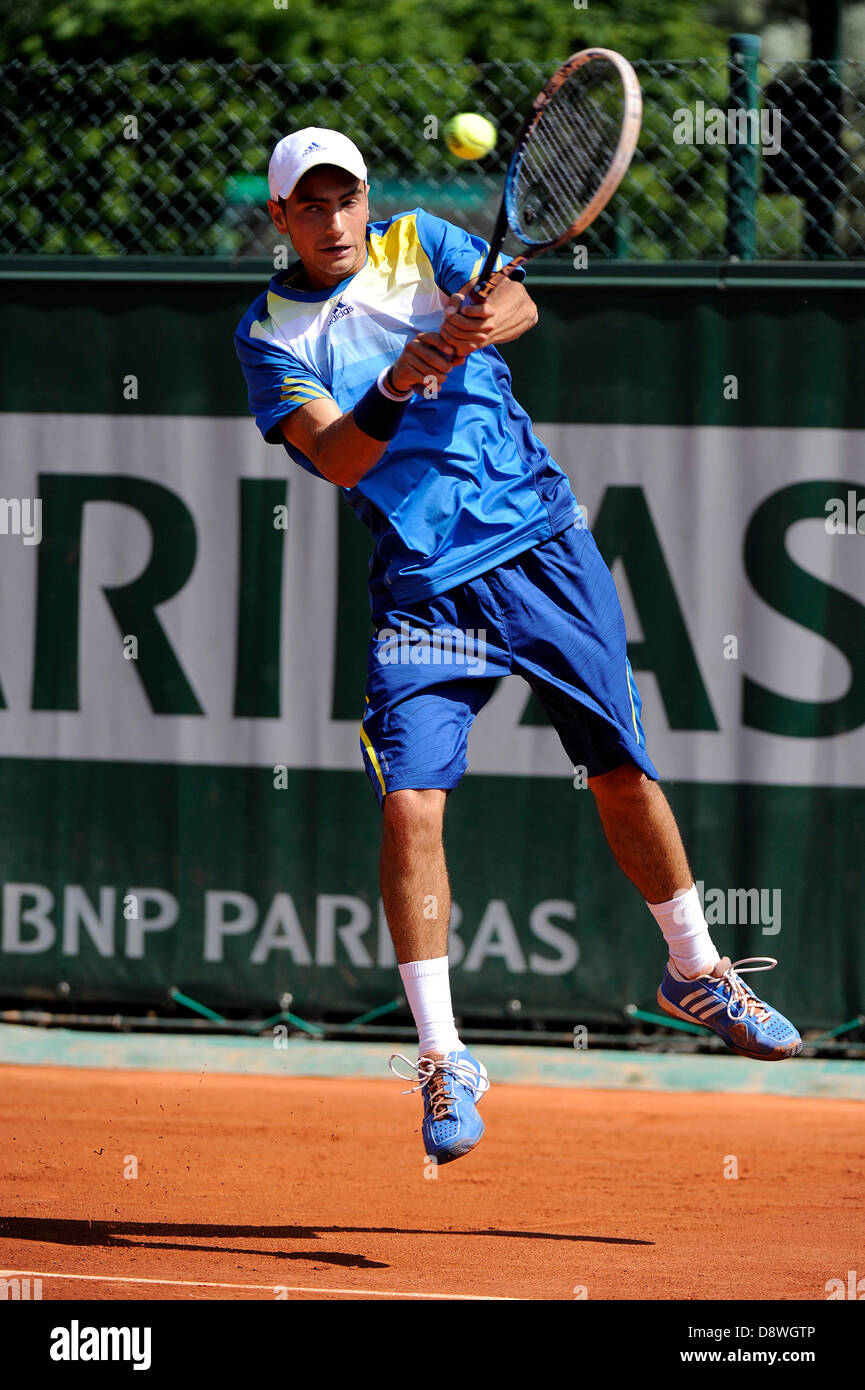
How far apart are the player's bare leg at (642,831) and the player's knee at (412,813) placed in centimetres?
49

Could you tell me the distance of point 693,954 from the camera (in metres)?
4.02

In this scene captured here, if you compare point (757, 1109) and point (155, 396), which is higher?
point (155, 396)

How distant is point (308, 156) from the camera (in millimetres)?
3658

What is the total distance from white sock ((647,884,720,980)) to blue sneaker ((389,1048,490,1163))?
0.61 m

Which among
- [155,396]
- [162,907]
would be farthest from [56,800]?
[155,396]

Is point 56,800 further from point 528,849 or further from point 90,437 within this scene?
point 528,849

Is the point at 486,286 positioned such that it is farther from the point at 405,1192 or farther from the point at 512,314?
the point at 405,1192

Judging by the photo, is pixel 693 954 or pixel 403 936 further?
pixel 693 954

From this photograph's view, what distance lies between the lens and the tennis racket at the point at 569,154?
3494 millimetres

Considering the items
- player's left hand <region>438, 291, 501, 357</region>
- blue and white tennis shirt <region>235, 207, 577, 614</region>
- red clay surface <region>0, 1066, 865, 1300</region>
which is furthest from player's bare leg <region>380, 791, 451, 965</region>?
player's left hand <region>438, 291, 501, 357</region>

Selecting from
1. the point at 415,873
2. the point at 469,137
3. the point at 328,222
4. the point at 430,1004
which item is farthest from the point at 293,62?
the point at 430,1004
